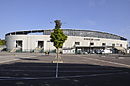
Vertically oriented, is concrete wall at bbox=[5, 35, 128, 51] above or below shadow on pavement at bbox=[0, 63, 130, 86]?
above

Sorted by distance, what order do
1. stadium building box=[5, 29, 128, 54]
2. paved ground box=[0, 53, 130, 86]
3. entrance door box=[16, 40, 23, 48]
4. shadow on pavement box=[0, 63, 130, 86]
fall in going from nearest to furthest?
shadow on pavement box=[0, 63, 130, 86]
paved ground box=[0, 53, 130, 86]
stadium building box=[5, 29, 128, 54]
entrance door box=[16, 40, 23, 48]

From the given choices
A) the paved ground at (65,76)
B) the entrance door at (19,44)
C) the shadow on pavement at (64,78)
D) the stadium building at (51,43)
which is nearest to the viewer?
the shadow on pavement at (64,78)

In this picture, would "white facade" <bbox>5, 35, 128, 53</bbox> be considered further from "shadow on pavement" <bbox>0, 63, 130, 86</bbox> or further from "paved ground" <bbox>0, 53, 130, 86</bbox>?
"shadow on pavement" <bbox>0, 63, 130, 86</bbox>

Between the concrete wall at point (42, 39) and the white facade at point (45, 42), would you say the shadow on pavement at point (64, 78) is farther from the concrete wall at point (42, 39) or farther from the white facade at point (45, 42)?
the concrete wall at point (42, 39)

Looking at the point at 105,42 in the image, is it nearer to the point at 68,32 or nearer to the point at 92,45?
the point at 92,45

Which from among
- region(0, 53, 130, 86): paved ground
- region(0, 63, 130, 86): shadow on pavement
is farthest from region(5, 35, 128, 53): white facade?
region(0, 63, 130, 86): shadow on pavement

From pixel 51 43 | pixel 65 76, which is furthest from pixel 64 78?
pixel 51 43

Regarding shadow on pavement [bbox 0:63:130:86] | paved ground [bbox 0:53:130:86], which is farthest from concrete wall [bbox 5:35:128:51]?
shadow on pavement [bbox 0:63:130:86]

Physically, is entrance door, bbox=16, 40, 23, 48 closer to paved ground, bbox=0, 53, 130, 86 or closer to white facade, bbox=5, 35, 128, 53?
white facade, bbox=5, 35, 128, 53

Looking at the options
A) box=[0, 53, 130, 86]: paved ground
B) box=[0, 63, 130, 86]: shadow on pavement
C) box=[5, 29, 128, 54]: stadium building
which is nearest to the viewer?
box=[0, 63, 130, 86]: shadow on pavement

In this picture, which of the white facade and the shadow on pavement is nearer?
the shadow on pavement

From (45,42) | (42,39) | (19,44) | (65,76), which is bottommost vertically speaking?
(65,76)

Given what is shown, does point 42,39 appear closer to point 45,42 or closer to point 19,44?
point 45,42

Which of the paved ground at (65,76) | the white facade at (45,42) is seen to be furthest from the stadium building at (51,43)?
the paved ground at (65,76)
